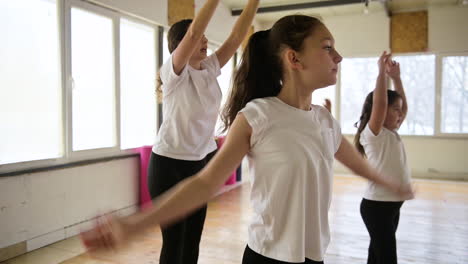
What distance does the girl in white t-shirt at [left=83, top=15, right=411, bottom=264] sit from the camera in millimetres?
999

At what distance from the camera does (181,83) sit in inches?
68.8

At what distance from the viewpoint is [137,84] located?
4.52 m

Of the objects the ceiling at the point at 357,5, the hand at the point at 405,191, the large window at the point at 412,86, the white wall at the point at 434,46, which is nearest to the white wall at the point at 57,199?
the hand at the point at 405,191

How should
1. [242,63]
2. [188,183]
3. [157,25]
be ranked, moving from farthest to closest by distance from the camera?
[157,25]
[242,63]
[188,183]

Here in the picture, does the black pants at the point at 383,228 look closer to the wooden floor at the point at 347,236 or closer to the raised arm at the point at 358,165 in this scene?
Result: the raised arm at the point at 358,165

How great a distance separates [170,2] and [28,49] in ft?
6.83

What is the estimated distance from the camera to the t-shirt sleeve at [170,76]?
1692 mm

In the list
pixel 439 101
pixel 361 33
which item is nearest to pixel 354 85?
pixel 361 33

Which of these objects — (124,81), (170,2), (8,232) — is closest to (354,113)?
(170,2)

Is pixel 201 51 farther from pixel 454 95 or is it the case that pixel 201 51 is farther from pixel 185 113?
pixel 454 95

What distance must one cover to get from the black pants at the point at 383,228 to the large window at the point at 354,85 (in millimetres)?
5379

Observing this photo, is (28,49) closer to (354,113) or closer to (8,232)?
(8,232)

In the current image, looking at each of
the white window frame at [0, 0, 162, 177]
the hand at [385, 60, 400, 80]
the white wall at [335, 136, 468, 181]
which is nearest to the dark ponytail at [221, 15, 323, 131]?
the hand at [385, 60, 400, 80]

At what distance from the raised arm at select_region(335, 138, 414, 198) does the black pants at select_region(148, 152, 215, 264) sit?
2.43ft
